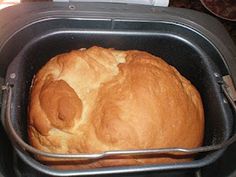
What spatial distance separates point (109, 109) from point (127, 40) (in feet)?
1.06

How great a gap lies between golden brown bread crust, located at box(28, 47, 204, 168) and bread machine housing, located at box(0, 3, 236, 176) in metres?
0.07

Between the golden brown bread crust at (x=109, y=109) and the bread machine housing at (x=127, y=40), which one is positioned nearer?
the golden brown bread crust at (x=109, y=109)

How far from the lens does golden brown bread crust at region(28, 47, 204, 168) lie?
0.93 meters

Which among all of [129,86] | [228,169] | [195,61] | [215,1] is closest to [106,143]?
[129,86]

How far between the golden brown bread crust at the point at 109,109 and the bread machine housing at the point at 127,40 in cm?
7

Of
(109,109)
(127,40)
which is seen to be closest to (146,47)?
(127,40)

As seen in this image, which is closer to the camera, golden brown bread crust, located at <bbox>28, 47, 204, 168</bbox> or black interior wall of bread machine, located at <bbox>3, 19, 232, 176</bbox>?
golden brown bread crust, located at <bbox>28, 47, 204, 168</bbox>

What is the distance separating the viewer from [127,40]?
45.9 inches

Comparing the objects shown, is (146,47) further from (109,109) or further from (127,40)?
(109,109)

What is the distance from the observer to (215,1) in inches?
77.7

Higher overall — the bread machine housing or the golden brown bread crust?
the bread machine housing

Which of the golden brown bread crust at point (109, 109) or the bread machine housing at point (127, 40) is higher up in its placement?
the bread machine housing at point (127, 40)

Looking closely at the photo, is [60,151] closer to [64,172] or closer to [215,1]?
[64,172]

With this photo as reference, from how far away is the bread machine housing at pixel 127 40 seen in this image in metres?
1.04
